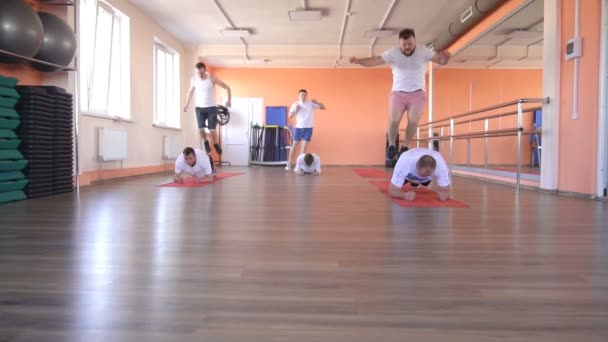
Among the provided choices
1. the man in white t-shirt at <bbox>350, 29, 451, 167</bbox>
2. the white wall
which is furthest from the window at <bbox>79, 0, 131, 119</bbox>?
the man in white t-shirt at <bbox>350, 29, 451, 167</bbox>

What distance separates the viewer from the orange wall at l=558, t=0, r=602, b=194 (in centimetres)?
373

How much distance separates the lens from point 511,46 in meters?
8.42

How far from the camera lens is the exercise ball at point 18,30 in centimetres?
322

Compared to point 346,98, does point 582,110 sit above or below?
below

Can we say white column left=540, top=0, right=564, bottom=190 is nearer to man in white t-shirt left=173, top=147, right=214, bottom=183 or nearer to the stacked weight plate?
man in white t-shirt left=173, top=147, right=214, bottom=183

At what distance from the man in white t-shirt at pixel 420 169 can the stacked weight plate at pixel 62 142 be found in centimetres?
307

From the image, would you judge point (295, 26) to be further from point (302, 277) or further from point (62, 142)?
point (302, 277)

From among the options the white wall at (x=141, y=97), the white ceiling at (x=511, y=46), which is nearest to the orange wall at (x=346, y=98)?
the white ceiling at (x=511, y=46)

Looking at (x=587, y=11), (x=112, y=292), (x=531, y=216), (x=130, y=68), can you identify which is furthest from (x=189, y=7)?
(x=112, y=292)

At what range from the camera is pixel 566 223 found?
2.36 meters

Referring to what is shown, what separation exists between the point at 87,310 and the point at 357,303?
0.68 metres

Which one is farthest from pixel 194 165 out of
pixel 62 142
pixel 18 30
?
pixel 18 30

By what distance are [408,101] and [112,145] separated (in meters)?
3.99

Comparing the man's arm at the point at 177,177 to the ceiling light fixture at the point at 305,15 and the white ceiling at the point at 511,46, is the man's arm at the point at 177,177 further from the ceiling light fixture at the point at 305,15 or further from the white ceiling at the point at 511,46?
the white ceiling at the point at 511,46
